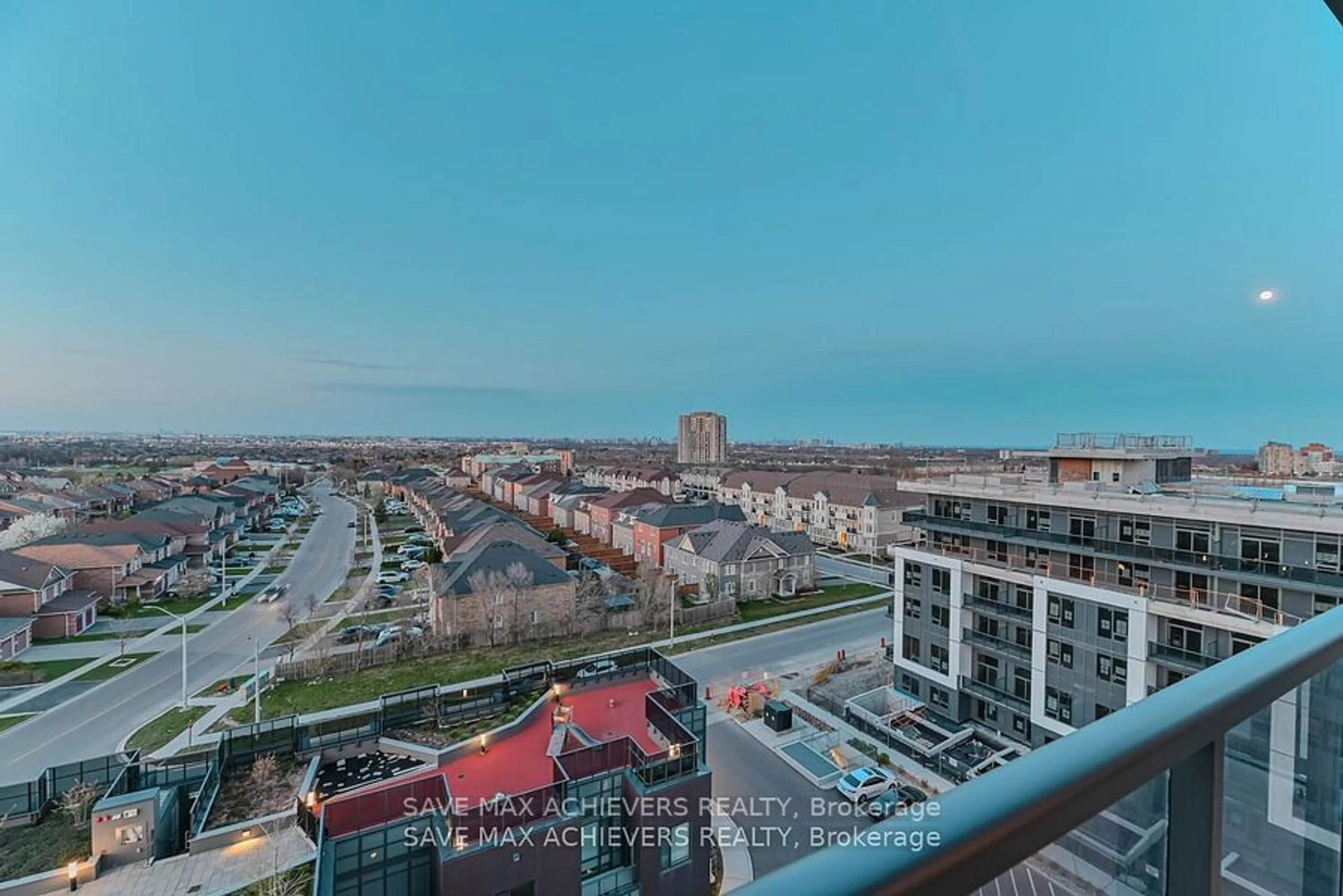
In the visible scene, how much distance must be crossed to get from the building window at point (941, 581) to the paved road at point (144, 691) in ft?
36.0

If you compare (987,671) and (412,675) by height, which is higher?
(987,671)

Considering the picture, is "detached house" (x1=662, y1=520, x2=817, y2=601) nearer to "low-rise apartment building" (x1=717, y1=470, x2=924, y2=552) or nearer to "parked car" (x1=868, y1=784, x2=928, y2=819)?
"low-rise apartment building" (x1=717, y1=470, x2=924, y2=552)

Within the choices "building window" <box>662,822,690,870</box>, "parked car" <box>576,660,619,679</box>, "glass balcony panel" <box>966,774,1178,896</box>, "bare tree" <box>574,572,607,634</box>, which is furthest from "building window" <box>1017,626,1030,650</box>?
"glass balcony panel" <box>966,774,1178,896</box>

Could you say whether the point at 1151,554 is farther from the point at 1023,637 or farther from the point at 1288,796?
the point at 1288,796

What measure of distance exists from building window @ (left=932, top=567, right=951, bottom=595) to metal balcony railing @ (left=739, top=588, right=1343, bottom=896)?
824 centimetres

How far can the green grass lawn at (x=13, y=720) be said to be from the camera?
7.65 metres

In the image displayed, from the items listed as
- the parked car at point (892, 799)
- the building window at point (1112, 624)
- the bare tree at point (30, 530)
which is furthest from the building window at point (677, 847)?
the bare tree at point (30, 530)

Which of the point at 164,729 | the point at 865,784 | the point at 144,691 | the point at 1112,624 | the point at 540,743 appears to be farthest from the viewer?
the point at 144,691

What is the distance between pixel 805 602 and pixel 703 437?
38226 mm

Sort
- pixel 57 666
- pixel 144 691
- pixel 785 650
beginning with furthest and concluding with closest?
pixel 785 650, pixel 57 666, pixel 144 691

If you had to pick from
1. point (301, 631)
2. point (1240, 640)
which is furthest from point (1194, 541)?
point (301, 631)

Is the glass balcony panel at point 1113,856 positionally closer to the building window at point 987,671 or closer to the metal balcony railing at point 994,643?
the metal balcony railing at point 994,643

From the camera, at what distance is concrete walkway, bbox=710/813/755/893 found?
4.78 m

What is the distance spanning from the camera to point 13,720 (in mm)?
7812
